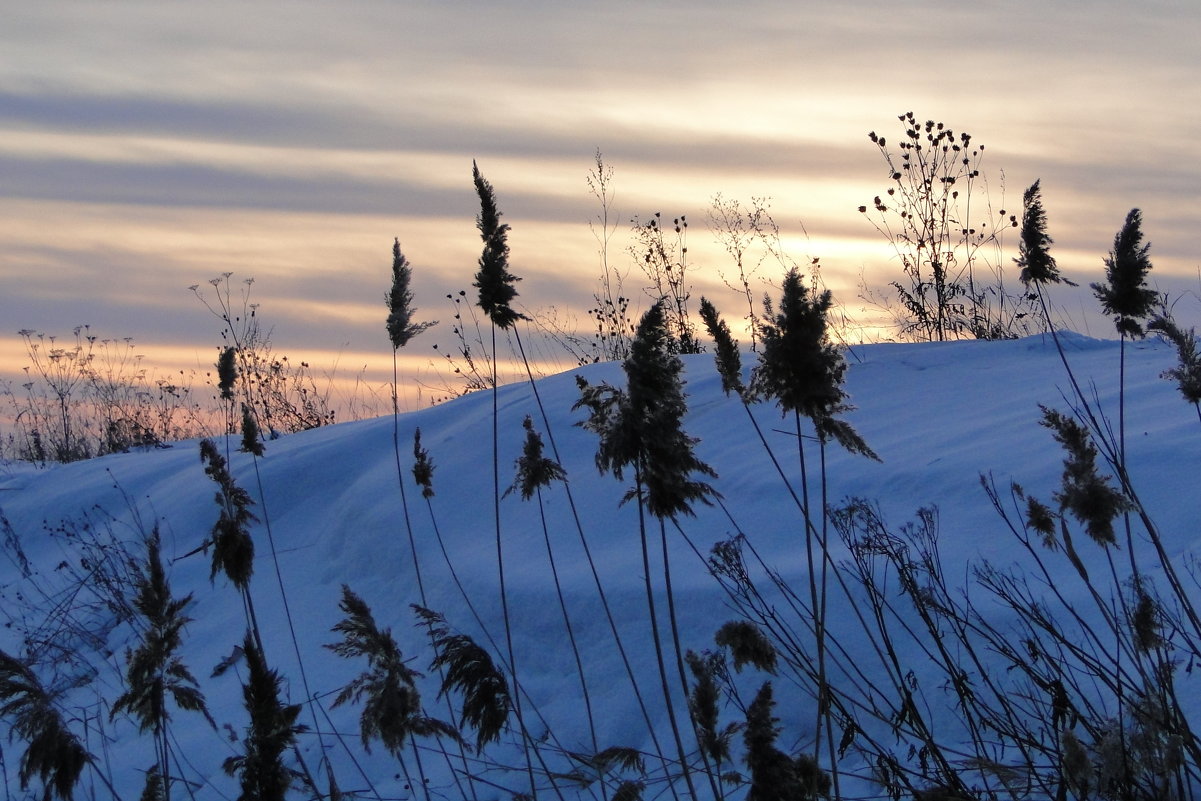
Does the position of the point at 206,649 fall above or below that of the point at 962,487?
below

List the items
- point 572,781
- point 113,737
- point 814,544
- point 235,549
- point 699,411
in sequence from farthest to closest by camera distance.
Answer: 1. point 699,411
2. point 113,737
3. point 814,544
4. point 572,781
5. point 235,549

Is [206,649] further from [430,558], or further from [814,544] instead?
[814,544]

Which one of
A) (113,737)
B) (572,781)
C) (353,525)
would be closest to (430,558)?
(353,525)

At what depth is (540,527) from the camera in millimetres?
5418

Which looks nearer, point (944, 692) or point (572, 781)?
point (944, 692)

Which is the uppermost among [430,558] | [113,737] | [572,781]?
[430,558]

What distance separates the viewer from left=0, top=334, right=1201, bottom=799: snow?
400 centimetres

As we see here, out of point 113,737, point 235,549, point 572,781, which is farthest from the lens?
point 113,737

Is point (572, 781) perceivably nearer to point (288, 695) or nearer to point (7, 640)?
point (288, 695)

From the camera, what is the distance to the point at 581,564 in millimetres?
4797

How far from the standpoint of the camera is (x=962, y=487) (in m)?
4.39

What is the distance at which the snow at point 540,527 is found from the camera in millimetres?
3996

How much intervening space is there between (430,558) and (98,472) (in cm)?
487

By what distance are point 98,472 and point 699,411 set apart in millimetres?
5405
